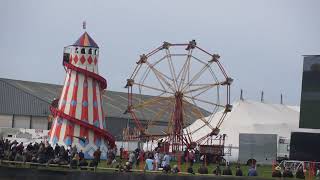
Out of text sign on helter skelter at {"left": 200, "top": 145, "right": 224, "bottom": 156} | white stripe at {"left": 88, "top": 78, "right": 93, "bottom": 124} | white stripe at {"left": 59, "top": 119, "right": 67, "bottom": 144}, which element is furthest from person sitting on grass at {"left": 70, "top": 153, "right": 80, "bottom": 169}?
text sign on helter skelter at {"left": 200, "top": 145, "right": 224, "bottom": 156}

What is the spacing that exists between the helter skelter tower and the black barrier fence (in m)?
17.3

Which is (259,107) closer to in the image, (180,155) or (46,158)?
(180,155)

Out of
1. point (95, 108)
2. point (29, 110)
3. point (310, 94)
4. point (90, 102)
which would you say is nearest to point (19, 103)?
point (29, 110)

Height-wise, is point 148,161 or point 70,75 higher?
point 70,75

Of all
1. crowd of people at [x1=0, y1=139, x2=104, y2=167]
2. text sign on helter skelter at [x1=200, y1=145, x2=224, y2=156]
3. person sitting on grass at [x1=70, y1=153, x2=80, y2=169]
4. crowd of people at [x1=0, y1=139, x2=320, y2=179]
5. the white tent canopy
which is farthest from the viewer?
the white tent canopy

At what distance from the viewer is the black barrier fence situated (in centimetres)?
3453

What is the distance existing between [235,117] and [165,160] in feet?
113

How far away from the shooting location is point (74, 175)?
38.3m

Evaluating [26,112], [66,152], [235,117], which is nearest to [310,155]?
[66,152]

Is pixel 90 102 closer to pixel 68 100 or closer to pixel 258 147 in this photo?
pixel 68 100

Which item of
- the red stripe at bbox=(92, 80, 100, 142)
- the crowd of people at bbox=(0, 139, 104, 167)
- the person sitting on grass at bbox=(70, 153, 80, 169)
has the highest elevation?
the red stripe at bbox=(92, 80, 100, 142)

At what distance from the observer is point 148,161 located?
45.4 meters

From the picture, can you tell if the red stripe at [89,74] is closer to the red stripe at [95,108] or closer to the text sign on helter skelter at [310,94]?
the red stripe at [95,108]

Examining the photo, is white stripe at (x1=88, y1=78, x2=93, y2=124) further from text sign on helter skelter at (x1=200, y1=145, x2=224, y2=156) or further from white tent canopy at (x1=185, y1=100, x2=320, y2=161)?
white tent canopy at (x1=185, y1=100, x2=320, y2=161)
